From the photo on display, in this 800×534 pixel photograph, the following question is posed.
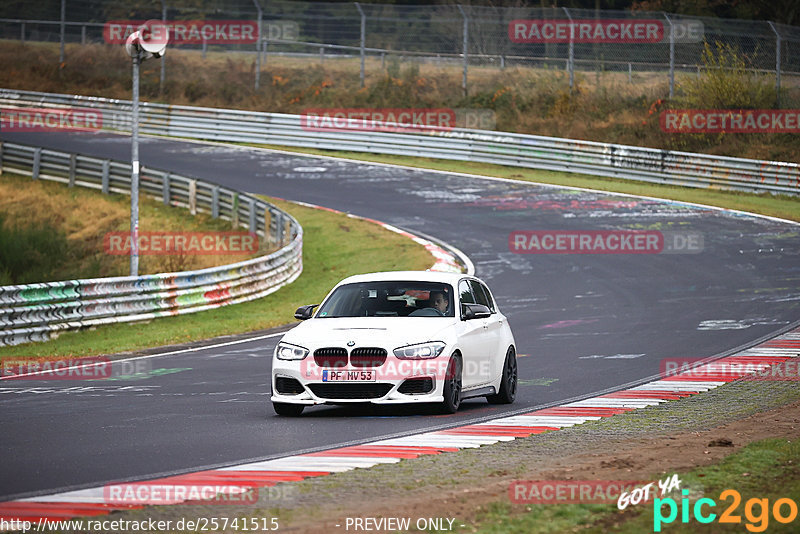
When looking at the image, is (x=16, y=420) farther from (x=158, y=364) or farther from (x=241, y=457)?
(x=158, y=364)

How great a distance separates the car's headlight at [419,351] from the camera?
450 inches

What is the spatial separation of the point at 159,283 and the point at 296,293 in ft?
14.9

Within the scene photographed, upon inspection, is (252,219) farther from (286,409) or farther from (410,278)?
(286,409)

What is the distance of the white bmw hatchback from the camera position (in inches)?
451

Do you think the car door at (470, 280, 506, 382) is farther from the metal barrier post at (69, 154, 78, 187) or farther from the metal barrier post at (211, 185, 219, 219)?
the metal barrier post at (69, 154, 78, 187)

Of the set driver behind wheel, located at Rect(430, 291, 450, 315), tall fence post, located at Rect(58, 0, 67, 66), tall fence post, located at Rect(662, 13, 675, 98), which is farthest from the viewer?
tall fence post, located at Rect(58, 0, 67, 66)

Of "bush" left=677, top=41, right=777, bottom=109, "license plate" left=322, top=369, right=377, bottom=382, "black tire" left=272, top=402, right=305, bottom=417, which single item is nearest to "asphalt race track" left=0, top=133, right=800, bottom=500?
"black tire" left=272, top=402, right=305, bottom=417

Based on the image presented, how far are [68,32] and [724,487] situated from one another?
5166cm

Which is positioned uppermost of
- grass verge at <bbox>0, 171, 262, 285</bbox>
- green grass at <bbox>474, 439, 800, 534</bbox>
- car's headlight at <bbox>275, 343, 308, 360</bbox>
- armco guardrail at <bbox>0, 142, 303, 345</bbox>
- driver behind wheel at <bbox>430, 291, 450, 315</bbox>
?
green grass at <bbox>474, 439, 800, 534</bbox>

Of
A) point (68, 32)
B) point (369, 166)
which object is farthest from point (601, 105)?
point (68, 32)

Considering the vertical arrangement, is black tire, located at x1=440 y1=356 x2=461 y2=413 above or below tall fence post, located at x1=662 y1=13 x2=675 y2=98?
below

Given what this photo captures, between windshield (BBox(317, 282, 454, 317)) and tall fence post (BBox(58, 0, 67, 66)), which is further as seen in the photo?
tall fence post (BBox(58, 0, 67, 66))

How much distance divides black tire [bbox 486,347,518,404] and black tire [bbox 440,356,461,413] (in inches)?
39.9

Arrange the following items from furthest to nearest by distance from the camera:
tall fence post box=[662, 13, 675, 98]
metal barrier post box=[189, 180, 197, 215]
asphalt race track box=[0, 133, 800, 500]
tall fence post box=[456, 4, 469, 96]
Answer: tall fence post box=[456, 4, 469, 96], tall fence post box=[662, 13, 675, 98], metal barrier post box=[189, 180, 197, 215], asphalt race track box=[0, 133, 800, 500]
